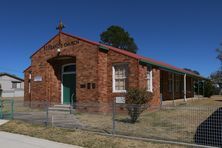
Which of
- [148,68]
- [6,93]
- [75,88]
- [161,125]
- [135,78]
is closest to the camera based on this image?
[161,125]

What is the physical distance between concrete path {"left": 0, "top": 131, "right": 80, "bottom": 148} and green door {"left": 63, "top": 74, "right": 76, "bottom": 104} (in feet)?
28.8

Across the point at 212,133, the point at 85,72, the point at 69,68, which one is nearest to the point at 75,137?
the point at 212,133

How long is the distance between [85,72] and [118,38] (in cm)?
4670

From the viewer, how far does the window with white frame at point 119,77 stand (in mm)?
16172

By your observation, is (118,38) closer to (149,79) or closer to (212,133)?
(149,79)

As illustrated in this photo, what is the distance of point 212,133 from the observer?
26.1 ft

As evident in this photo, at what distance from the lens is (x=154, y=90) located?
56.7 feet

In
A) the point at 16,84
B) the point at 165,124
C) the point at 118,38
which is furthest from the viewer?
the point at 118,38

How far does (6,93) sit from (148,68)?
36.4m

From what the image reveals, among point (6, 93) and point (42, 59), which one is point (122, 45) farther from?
point (42, 59)

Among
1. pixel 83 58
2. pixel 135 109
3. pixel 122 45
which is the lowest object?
pixel 135 109

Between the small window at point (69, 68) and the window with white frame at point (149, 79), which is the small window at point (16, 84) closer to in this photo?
the small window at point (69, 68)

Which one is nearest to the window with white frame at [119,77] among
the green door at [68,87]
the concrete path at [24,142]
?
the green door at [68,87]

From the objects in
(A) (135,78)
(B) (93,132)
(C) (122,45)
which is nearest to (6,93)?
(C) (122,45)
